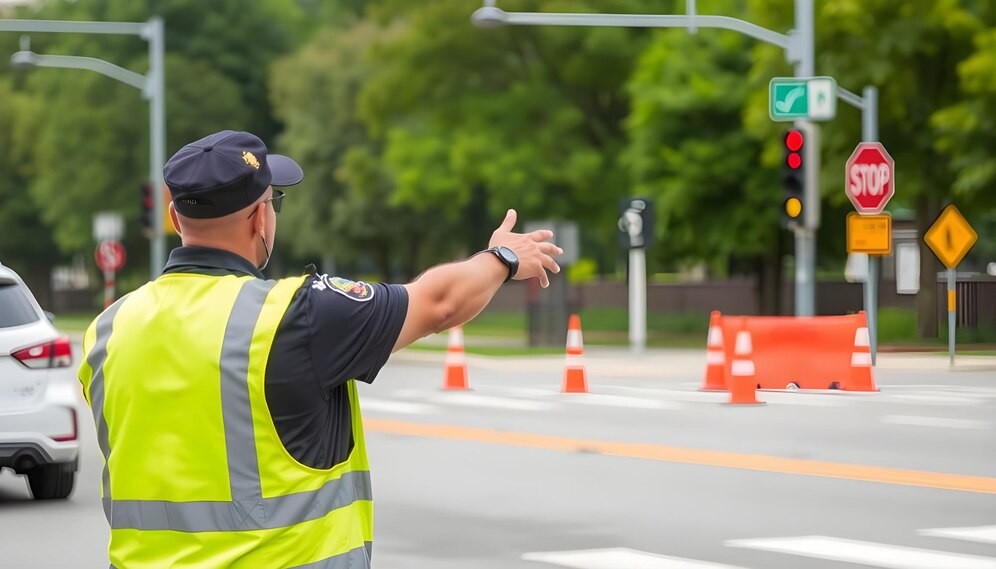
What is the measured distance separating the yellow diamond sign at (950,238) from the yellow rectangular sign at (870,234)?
35.2 inches

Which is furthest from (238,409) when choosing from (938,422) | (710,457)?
(710,457)

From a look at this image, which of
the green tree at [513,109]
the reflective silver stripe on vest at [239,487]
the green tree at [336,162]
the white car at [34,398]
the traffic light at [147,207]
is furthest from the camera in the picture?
the green tree at [336,162]

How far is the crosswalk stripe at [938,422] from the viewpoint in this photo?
6223mm

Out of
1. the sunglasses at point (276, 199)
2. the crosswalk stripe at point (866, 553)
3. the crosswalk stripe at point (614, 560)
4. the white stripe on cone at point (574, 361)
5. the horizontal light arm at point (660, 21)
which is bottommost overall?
the crosswalk stripe at point (614, 560)

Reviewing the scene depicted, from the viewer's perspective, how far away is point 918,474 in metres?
11.2

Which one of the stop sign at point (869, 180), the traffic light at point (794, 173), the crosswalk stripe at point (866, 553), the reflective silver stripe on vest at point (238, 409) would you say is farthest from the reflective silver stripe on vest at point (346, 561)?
the traffic light at point (794, 173)

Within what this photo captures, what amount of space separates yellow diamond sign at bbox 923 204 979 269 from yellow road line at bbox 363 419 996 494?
478 cm

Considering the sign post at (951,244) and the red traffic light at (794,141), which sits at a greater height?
the red traffic light at (794,141)

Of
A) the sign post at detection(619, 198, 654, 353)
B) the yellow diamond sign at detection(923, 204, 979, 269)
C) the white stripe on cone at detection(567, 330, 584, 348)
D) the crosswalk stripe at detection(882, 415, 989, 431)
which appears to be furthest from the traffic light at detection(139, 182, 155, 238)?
the yellow diamond sign at detection(923, 204, 979, 269)

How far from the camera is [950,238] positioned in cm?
564

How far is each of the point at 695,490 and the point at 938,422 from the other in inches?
175

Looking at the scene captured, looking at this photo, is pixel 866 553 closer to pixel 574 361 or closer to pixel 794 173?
pixel 574 361

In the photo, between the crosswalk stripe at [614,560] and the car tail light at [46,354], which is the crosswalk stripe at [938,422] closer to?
the crosswalk stripe at [614,560]

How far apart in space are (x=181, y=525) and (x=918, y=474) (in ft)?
29.4
